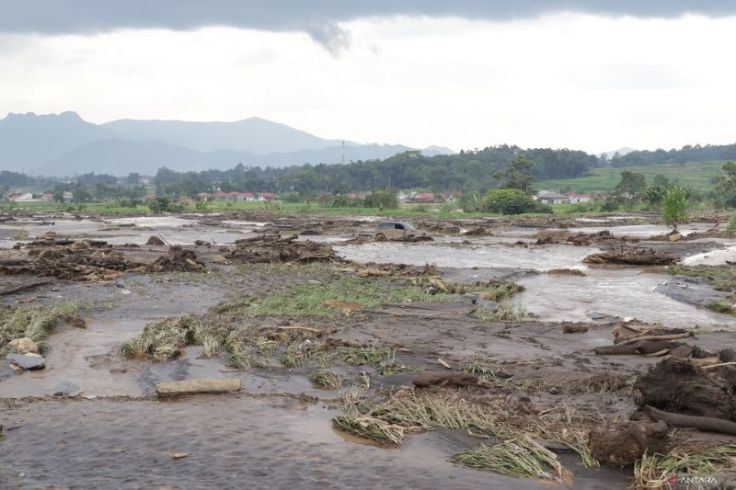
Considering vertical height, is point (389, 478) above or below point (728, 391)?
below

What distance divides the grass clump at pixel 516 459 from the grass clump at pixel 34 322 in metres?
8.55

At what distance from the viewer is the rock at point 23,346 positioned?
1198cm

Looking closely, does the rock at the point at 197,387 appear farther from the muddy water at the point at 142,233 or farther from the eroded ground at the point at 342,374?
the muddy water at the point at 142,233

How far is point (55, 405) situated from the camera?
9.40m

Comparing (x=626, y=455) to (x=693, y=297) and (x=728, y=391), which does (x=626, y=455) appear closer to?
(x=728, y=391)

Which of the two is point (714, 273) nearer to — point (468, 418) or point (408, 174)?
point (468, 418)

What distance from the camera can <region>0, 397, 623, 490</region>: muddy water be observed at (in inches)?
275

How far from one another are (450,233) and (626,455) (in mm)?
42634

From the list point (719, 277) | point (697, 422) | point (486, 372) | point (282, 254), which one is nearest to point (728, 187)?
point (719, 277)

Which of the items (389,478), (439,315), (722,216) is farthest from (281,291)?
(722,216)

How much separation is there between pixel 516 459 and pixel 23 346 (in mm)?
9107

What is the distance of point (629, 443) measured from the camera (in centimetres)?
703

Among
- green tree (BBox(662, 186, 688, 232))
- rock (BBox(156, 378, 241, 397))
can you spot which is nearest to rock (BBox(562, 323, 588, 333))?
rock (BBox(156, 378, 241, 397))

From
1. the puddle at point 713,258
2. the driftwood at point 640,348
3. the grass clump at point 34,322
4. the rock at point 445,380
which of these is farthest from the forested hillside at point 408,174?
the rock at point 445,380
